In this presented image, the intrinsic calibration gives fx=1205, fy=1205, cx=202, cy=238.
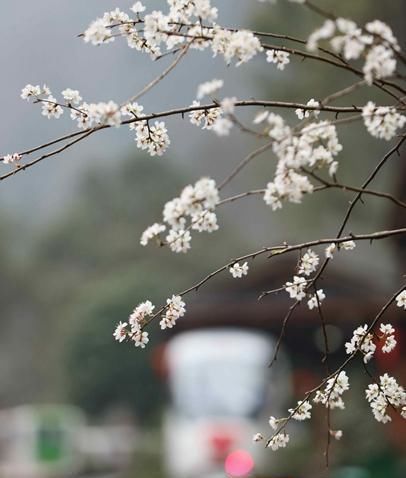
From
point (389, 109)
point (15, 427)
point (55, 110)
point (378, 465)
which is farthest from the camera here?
point (15, 427)

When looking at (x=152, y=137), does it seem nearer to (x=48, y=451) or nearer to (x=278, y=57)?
(x=278, y=57)

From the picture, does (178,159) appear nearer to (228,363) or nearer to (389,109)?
(228,363)

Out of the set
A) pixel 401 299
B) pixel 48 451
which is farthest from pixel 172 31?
pixel 48 451

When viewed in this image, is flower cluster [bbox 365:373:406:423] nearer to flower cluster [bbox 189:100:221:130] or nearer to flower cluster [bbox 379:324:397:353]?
flower cluster [bbox 379:324:397:353]

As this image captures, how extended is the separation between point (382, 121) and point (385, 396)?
3.53 feet

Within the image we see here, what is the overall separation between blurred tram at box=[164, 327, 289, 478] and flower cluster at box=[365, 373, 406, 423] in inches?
708

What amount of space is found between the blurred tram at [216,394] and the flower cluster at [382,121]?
18918mm

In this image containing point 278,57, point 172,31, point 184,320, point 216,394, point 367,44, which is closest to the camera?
point 367,44

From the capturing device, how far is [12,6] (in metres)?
148

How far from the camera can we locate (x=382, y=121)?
9.20ft

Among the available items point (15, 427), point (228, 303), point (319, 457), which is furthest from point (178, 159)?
point (319, 457)

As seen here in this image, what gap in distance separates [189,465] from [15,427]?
1242cm

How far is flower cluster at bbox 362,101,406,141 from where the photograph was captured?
2.79 metres

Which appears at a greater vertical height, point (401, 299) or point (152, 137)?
point (152, 137)
